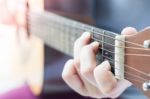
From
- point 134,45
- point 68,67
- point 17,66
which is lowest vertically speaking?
point 17,66

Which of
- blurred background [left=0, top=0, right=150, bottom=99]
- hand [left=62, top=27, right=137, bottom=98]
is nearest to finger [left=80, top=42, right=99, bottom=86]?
hand [left=62, top=27, right=137, bottom=98]

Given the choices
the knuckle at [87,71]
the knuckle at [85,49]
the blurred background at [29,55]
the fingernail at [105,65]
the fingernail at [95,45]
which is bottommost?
the blurred background at [29,55]

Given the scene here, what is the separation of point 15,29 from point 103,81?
34cm

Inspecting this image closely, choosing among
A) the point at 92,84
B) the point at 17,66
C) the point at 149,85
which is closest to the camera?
the point at 149,85

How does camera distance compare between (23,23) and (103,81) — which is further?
(23,23)

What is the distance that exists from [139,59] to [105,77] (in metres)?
0.07

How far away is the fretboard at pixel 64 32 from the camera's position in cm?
53

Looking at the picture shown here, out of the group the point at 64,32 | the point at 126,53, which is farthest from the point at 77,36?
the point at 126,53

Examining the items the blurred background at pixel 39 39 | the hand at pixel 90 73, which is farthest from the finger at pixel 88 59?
the blurred background at pixel 39 39

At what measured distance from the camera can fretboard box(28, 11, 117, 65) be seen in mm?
535

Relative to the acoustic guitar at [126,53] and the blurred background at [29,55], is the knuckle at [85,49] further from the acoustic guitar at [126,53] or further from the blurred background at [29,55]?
the blurred background at [29,55]

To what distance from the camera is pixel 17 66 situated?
0.85 meters

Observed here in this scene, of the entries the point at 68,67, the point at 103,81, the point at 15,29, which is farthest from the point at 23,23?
the point at 103,81

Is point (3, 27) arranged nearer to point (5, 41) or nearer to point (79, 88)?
point (5, 41)
